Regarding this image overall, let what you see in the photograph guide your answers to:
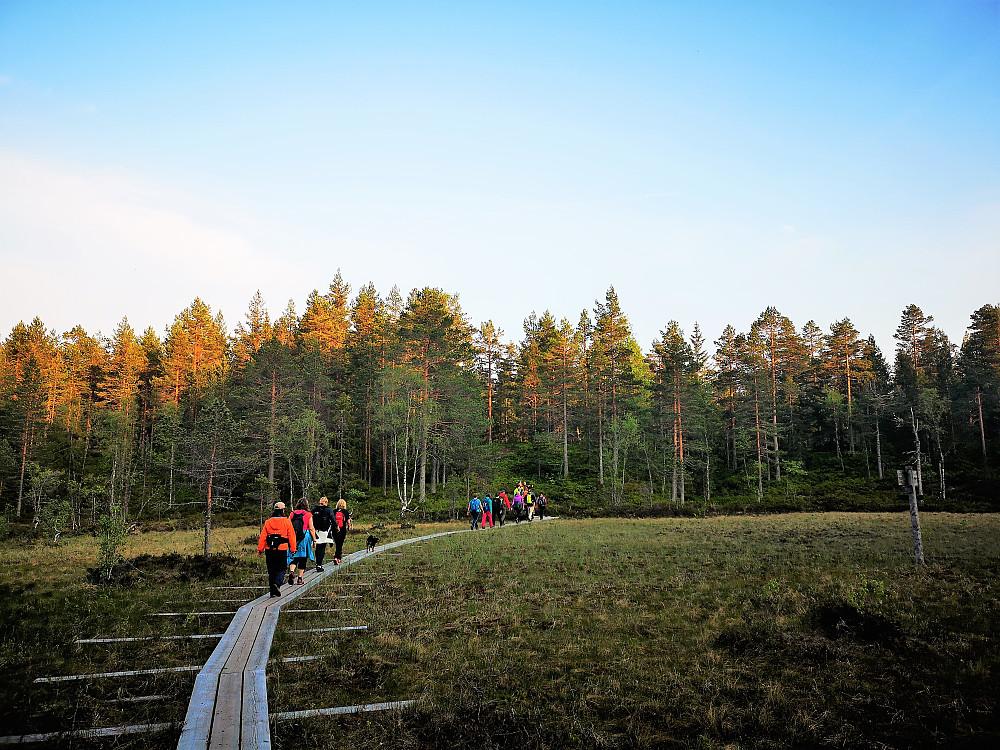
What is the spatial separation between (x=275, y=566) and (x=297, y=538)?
2.41 meters

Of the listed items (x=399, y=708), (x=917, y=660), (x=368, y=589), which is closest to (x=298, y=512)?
(x=368, y=589)

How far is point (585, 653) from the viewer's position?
7523 millimetres

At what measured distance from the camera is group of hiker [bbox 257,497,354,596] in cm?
Result: 1095

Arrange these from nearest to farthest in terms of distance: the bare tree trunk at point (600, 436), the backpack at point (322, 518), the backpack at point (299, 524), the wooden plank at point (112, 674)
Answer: the wooden plank at point (112, 674), the backpack at point (299, 524), the backpack at point (322, 518), the bare tree trunk at point (600, 436)

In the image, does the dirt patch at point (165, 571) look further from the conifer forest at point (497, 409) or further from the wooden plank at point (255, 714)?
the conifer forest at point (497, 409)

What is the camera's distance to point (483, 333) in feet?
231

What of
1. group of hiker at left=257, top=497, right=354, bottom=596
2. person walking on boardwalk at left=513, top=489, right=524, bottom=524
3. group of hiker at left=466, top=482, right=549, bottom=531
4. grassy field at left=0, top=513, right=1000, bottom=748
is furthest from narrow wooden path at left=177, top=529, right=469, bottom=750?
person walking on boardwalk at left=513, top=489, right=524, bottom=524

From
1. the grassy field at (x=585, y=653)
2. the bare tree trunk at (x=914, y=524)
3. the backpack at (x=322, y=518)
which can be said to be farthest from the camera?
the backpack at (x=322, y=518)

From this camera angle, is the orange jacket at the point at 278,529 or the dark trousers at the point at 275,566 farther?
the orange jacket at the point at 278,529

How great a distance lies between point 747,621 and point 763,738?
4.16m

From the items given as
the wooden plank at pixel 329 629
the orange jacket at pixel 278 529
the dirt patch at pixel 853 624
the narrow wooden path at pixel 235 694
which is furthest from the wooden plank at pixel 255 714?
the dirt patch at pixel 853 624

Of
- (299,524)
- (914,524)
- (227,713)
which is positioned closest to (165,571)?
(299,524)

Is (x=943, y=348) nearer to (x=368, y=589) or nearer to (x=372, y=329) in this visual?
(x=372, y=329)

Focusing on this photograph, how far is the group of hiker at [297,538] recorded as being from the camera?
11.0 meters
